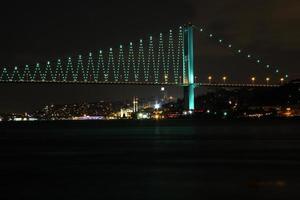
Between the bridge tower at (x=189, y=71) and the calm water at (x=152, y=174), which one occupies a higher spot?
the bridge tower at (x=189, y=71)

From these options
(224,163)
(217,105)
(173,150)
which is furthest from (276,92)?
(224,163)

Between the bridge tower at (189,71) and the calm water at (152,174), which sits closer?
the calm water at (152,174)

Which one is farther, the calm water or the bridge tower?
the bridge tower

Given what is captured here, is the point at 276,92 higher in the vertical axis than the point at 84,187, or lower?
higher

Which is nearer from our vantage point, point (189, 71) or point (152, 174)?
point (152, 174)

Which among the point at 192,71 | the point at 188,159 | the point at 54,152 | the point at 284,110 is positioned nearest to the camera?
the point at 188,159

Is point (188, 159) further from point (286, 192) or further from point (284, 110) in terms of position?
point (284, 110)

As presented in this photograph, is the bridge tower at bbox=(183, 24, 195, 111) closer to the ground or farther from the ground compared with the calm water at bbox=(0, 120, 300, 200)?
farther from the ground

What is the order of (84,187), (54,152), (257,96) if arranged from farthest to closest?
(257,96)
(54,152)
(84,187)
